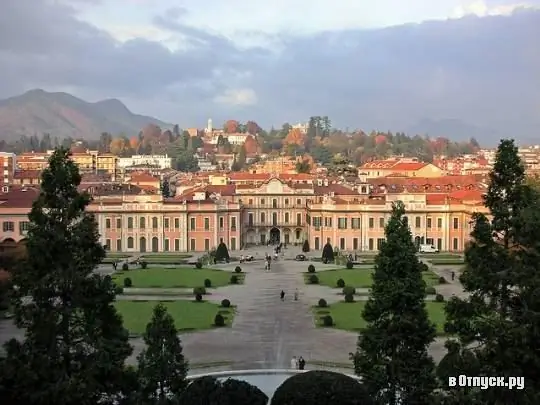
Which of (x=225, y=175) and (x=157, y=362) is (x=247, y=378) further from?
(x=225, y=175)

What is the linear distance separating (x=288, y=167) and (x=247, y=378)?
319 feet

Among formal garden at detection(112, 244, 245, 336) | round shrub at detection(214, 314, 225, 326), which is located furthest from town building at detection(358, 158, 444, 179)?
round shrub at detection(214, 314, 225, 326)

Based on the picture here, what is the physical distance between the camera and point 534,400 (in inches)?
524

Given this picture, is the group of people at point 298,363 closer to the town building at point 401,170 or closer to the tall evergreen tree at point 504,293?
the tall evergreen tree at point 504,293

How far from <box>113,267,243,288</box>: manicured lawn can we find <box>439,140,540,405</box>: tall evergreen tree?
2949cm

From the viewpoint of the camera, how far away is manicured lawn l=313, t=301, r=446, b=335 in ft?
103

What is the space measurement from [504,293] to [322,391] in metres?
3.85

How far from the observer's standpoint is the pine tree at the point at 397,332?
16.3 metres

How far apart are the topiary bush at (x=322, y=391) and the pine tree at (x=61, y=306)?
316 centimetres

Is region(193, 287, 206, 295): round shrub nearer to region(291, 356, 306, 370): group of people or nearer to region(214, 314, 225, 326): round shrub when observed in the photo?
region(214, 314, 225, 326): round shrub

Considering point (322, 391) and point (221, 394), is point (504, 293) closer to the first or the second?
point (322, 391)

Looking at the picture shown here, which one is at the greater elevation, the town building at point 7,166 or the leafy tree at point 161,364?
the town building at point 7,166

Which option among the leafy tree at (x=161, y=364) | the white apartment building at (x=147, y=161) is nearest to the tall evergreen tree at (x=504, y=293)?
the leafy tree at (x=161, y=364)

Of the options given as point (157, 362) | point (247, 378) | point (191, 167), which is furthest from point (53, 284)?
point (191, 167)
